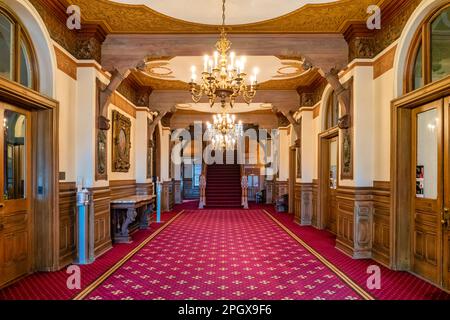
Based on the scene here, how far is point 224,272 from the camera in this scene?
17.4ft

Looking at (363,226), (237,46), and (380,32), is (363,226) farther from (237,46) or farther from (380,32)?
(237,46)

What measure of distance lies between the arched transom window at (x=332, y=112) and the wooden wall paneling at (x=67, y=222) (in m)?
5.44

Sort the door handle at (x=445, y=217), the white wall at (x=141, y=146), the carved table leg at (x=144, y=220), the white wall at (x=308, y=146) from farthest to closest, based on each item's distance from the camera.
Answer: the white wall at (x=141, y=146)
the white wall at (x=308, y=146)
the carved table leg at (x=144, y=220)
the door handle at (x=445, y=217)

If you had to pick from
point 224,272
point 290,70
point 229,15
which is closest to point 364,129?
point 229,15

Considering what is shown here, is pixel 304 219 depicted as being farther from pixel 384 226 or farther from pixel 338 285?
pixel 338 285

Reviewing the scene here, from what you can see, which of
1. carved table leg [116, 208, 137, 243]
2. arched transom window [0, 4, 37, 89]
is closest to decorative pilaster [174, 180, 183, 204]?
carved table leg [116, 208, 137, 243]

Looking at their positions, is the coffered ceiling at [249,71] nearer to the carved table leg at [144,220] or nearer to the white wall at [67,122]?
the white wall at [67,122]

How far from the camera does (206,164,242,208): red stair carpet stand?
1622 centimetres

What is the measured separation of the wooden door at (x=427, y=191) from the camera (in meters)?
4.67

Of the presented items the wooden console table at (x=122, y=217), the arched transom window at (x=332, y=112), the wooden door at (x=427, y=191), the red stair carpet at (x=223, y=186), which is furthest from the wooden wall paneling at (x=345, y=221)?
the red stair carpet at (x=223, y=186)

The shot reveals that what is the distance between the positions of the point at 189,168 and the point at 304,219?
11.5 metres

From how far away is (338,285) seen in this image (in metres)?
4.66

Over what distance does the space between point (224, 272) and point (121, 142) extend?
472cm

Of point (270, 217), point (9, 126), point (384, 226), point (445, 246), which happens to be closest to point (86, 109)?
point (9, 126)
